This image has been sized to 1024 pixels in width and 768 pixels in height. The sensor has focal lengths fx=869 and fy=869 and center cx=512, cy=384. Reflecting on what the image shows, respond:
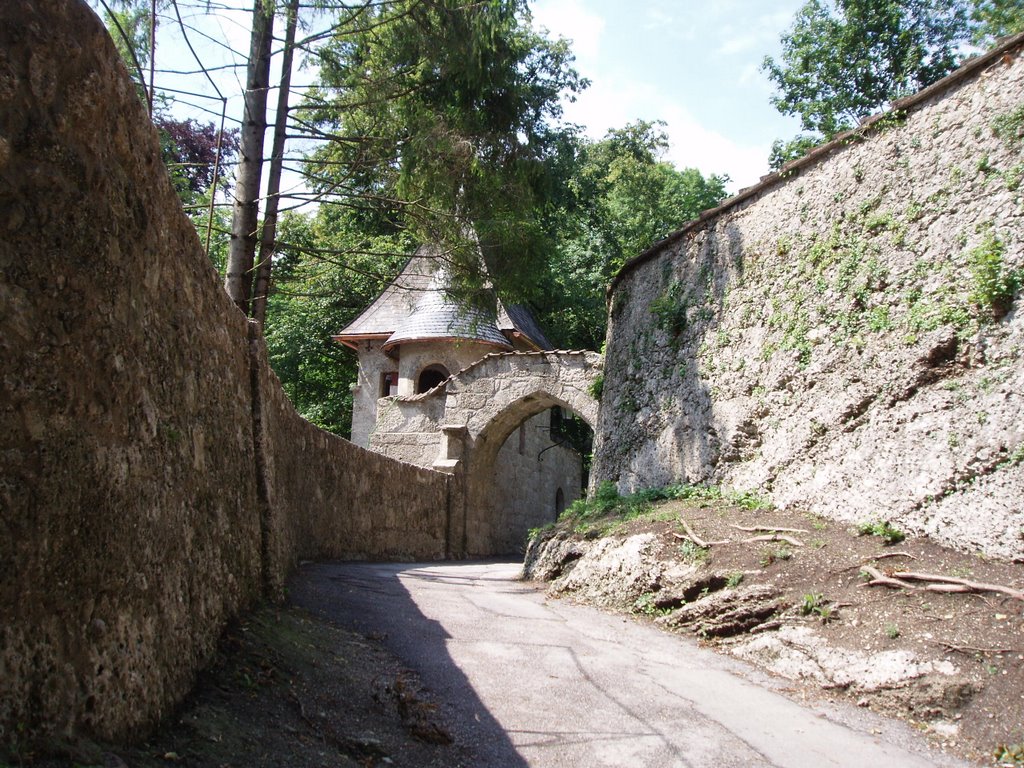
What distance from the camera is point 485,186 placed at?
1040 cm

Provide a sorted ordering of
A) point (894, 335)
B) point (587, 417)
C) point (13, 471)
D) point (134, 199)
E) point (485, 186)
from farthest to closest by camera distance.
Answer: point (587, 417)
point (485, 186)
point (894, 335)
point (134, 199)
point (13, 471)

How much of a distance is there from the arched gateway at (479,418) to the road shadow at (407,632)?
339 inches

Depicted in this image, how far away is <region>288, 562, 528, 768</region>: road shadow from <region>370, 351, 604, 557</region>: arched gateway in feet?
28.2

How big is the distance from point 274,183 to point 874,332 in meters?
7.32

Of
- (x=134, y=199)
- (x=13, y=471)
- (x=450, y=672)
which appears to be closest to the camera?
(x=13, y=471)

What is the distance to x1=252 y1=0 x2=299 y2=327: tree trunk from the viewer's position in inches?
408

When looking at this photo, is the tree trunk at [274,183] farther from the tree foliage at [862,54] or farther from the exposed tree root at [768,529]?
the tree foliage at [862,54]

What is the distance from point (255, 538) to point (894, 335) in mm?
4922

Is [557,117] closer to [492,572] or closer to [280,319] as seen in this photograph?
[280,319]

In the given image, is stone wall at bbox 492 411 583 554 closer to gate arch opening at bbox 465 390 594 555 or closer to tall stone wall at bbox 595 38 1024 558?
gate arch opening at bbox 465 390 594 555

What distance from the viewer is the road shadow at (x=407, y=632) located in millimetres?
3715

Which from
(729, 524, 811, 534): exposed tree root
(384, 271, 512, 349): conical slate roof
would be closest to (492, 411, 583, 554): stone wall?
(384, 271, 512, 349): conical slate roof

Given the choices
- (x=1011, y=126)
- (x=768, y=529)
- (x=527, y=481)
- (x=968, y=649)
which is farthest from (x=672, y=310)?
(x=527, y=481)

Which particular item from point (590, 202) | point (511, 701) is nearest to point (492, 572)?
point (511, 701)
